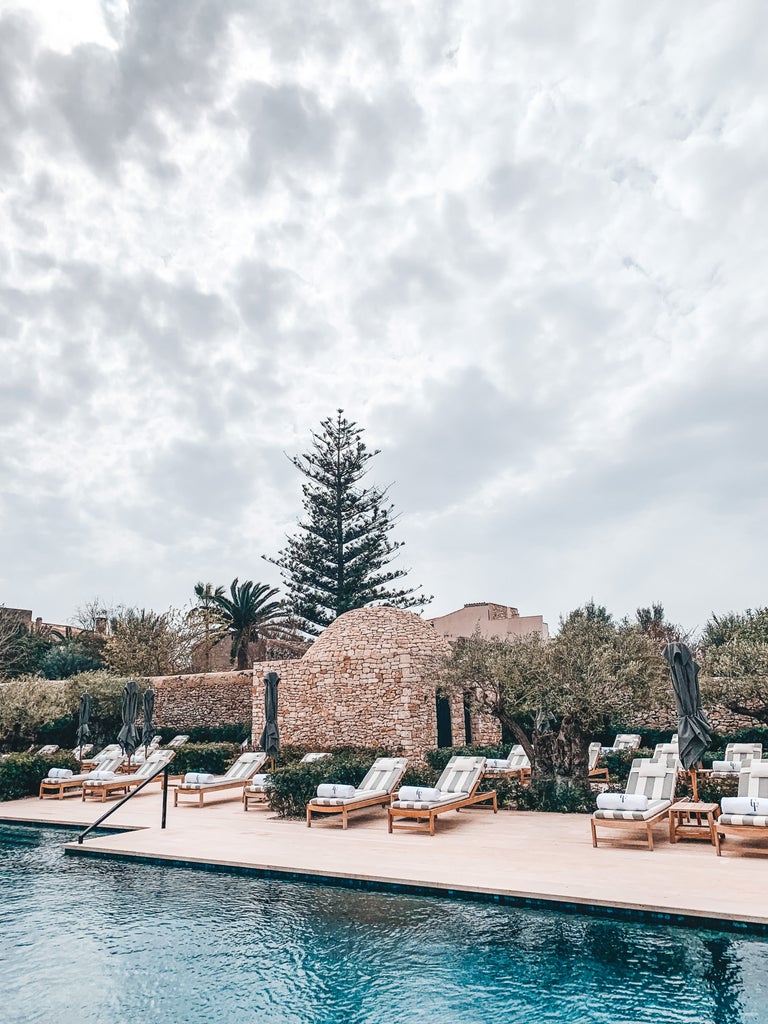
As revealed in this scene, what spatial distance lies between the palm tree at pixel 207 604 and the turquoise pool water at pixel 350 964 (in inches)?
1022

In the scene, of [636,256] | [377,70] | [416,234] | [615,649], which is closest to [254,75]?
[377,70]

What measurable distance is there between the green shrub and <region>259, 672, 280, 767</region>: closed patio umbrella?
4671 millimetres

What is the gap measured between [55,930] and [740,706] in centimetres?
1055

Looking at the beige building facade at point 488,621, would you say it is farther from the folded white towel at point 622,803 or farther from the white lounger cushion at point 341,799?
the folded white towel at point 622,803

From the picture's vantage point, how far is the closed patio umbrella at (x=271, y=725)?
13484mm

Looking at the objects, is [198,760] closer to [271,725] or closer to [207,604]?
[271,725]

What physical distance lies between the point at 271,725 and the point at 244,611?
18.1 metres

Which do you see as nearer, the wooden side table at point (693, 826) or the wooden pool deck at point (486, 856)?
the wooden pool deck at point (486, 856)

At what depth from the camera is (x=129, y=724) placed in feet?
50.1

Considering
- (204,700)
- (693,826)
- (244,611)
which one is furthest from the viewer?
(244,611)

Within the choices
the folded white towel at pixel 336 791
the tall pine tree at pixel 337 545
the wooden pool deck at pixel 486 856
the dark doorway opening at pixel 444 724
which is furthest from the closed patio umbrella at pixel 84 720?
→ the tall pine tree at pixel 337 545

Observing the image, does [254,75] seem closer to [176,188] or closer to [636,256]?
[176,188]

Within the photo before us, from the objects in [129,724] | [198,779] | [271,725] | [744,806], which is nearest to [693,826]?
[744,806]

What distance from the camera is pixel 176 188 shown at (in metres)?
13.2
